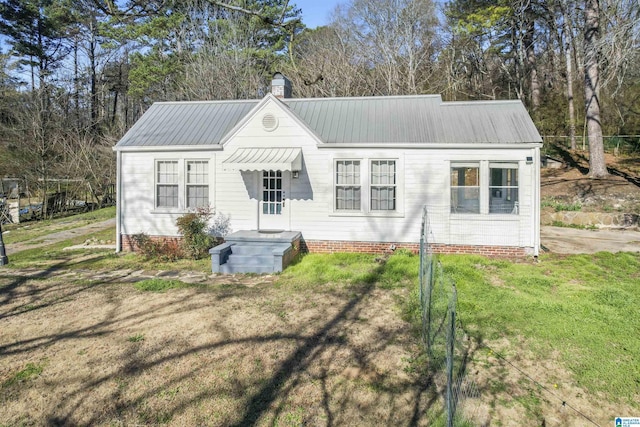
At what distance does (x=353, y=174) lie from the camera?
1127cm

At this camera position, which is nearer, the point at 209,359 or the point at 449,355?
the point at 449,355

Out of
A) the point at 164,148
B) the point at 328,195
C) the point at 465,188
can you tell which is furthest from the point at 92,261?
the point at 465,188

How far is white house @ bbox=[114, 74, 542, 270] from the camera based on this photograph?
10641 millimetres

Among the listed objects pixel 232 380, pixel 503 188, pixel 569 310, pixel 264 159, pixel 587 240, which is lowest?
pixel 232 380

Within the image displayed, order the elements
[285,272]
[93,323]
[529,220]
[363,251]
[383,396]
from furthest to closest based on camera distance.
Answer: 1. [363,251]
2. [529,220]
3. [285,272]
4. [93,323]
5. [383,396]

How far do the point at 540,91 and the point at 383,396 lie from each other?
29.3 meters

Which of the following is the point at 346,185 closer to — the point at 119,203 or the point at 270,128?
the point at 270,128

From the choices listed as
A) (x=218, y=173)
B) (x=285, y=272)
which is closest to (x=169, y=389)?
(x=285, y=272)

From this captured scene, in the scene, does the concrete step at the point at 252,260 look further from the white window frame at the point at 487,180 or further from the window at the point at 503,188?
the window at the point at 503,188

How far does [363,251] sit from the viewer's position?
1122 centimetres

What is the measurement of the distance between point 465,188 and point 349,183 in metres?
3.13

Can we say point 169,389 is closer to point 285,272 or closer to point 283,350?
point 283,350

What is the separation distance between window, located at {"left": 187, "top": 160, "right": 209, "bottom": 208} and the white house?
30mm

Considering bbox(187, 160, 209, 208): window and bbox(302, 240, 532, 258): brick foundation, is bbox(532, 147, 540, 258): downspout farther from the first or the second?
bbox(187, 160, 209, 208): window
